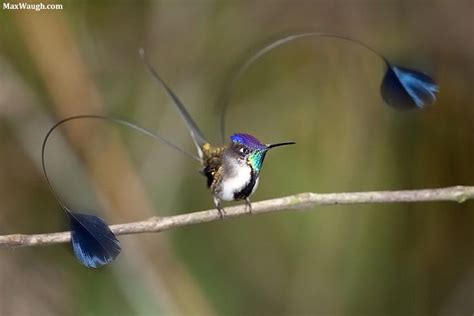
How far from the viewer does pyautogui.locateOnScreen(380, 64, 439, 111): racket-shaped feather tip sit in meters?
0.63

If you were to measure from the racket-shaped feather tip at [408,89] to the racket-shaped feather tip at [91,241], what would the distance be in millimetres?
311

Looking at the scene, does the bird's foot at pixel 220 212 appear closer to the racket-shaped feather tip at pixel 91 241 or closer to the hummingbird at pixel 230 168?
the hummingbird at pixel 230 168

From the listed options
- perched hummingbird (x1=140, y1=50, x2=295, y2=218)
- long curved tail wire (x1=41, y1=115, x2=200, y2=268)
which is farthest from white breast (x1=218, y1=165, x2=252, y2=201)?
long curved tail wire (x1=41, y1=115, x2=200, y2=268)

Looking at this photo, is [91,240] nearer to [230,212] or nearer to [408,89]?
[230,212]

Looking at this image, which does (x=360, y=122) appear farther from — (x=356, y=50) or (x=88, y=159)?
(x=88, y=159)

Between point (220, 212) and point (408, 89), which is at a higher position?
point (408, 89)

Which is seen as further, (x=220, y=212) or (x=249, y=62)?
(x=249, y=62)

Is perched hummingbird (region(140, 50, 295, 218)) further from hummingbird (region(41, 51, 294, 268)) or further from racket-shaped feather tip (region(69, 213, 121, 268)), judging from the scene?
racket-shaped feather tip (region(69, 213, 121, 268))

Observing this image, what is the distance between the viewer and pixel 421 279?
0.93m

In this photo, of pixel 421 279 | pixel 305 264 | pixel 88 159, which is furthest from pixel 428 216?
pixel 88 159

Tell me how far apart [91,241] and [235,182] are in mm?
133

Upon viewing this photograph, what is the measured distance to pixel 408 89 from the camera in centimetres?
63

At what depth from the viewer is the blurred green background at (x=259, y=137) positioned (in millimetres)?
804

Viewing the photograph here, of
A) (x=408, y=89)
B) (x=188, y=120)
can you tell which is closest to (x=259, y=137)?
(x=188, y=120)
